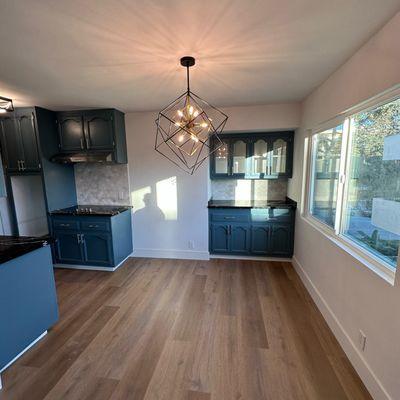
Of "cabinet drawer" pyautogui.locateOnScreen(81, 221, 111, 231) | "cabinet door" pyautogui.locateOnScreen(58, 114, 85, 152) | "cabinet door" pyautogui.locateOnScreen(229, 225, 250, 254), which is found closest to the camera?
"cabinet drawer" pyautogui.locateOnScreen(81, 221, 111, 231)

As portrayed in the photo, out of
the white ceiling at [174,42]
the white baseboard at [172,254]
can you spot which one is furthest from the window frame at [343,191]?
the white baseboard at [172,254]

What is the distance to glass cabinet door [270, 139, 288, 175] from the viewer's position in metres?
3.57

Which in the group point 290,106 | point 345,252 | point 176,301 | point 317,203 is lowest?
point 176,301

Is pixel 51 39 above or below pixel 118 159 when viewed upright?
above

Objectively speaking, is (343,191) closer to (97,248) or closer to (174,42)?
(174,42)

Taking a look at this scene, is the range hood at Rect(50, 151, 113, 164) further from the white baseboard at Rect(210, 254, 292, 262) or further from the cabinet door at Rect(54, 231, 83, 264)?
the white baseboard at Rect(210, 254, 292, 262)

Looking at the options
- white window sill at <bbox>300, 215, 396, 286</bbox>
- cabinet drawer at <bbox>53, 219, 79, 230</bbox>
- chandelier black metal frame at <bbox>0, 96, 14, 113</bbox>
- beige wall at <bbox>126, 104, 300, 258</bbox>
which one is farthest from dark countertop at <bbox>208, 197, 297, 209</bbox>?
chandelier black metal frame at <bbox>0, 96, 14, 113</bbox>

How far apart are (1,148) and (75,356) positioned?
10.2 feet

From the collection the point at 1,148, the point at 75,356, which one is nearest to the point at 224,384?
the point at 75,356

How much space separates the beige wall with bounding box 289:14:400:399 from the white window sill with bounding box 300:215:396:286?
31 mm

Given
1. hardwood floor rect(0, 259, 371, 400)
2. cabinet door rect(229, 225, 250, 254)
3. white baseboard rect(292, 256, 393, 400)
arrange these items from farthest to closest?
1. cabinet door rect(229, 225, 250, 254)
2. hardwood floor rect(0, 259, 371, 400)
3. white baseboard rect(292, 256, 393, 400)

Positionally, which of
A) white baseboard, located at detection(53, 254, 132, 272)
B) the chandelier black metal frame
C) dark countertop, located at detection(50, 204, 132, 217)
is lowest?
white baseboard, located at detection(53, 254, 132, 272)

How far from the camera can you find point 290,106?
3184 mm

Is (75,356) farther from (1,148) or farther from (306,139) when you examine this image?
(306,139)
